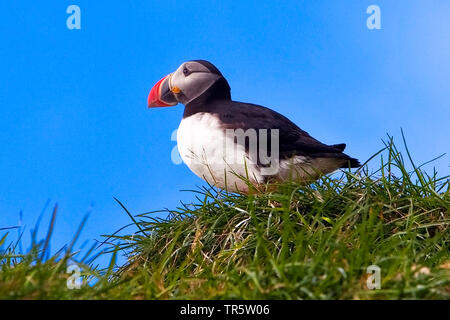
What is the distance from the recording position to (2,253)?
4223 mm

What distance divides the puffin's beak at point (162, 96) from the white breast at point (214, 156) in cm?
67

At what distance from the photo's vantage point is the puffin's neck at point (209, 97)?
18.0ft

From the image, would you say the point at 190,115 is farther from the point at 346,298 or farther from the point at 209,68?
the point at 346,298

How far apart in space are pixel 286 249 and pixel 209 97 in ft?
9.05

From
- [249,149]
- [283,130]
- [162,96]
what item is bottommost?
[249,149]

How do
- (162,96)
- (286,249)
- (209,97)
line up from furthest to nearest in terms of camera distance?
(162,96)
(209,97)
(286,249)

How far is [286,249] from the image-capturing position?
3014mm

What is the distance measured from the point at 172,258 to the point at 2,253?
1188mm

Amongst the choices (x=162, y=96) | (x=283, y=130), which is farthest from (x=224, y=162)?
(x=162, y=96)

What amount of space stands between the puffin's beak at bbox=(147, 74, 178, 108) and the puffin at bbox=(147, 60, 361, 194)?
52 centimetres

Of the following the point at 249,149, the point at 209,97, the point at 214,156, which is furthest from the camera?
the point at 209,97

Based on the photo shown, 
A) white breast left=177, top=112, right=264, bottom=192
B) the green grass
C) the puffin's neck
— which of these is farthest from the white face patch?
the green grass

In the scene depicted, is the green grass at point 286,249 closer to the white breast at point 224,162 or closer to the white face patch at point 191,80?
the white breast at point 224,162

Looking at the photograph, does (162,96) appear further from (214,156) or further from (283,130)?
(283,130)
